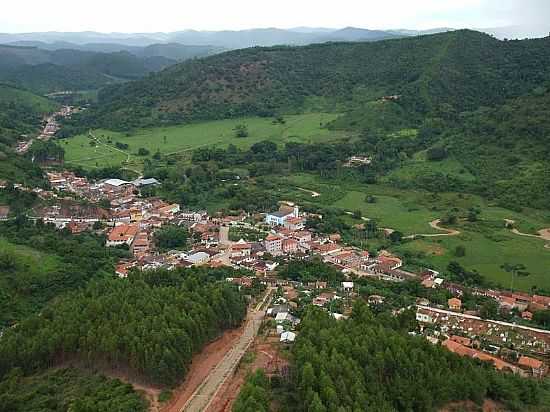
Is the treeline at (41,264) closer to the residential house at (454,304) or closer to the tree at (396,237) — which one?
the tree at (396,237)

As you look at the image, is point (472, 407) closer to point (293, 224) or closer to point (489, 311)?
point (489, 311)

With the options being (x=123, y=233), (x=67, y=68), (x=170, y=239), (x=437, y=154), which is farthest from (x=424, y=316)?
(x=67, y=68)

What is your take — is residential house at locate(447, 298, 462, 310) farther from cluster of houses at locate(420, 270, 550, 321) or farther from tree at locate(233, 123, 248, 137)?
tree at locate(233, 123, 248, 137)

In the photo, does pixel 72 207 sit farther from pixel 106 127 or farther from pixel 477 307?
pixel 106 127

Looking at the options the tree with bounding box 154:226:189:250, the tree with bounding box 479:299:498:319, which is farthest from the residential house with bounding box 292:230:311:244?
the tree with bounding box 479:299:498:319

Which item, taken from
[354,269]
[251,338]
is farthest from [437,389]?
[354,269]

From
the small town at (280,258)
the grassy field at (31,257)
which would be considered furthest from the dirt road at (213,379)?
the grassy field at (31,257)

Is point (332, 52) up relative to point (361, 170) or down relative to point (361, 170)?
up
